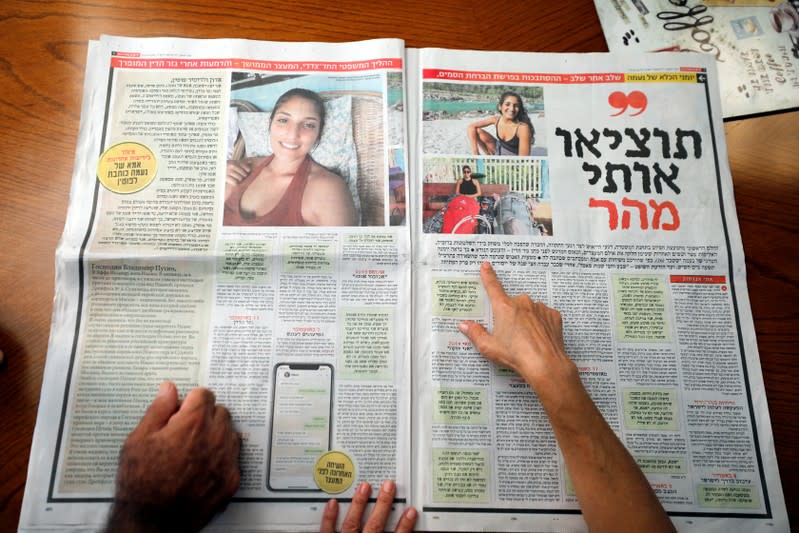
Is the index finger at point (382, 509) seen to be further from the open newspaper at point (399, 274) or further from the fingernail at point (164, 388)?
the fingernail at point (164, 388)

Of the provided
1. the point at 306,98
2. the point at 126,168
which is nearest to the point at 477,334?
the point at 306,98

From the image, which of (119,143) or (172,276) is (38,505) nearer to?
(172,276)

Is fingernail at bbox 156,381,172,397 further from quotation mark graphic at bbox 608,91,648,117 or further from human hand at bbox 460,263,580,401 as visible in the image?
quotation mark graphic at bbox 608,91,648,117

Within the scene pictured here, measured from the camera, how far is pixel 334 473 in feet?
1.76

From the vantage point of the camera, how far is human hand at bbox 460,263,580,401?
1.69ft

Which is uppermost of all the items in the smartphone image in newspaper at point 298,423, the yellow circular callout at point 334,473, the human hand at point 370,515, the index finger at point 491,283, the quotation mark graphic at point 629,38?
the quotation mark graphic at point 629,38

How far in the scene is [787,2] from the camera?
0.66 meters

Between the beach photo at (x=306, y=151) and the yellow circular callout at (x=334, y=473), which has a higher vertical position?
the beach photo at (x=306, y=151)

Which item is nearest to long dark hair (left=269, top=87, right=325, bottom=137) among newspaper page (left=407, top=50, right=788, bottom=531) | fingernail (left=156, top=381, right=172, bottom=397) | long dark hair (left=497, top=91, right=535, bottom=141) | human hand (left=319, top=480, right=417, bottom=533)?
newspaper page (left=407, top=50, right=788, bottom=531)

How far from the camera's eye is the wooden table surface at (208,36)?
0.55 metres

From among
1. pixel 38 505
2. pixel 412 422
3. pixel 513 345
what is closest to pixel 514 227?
pixel 513 345

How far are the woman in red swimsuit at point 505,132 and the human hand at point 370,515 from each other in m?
0.43

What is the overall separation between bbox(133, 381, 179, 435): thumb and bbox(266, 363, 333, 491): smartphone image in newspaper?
0.11m

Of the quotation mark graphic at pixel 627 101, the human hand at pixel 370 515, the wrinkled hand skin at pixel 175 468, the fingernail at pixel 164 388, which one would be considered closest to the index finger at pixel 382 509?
the human hand at pixel 370 515
